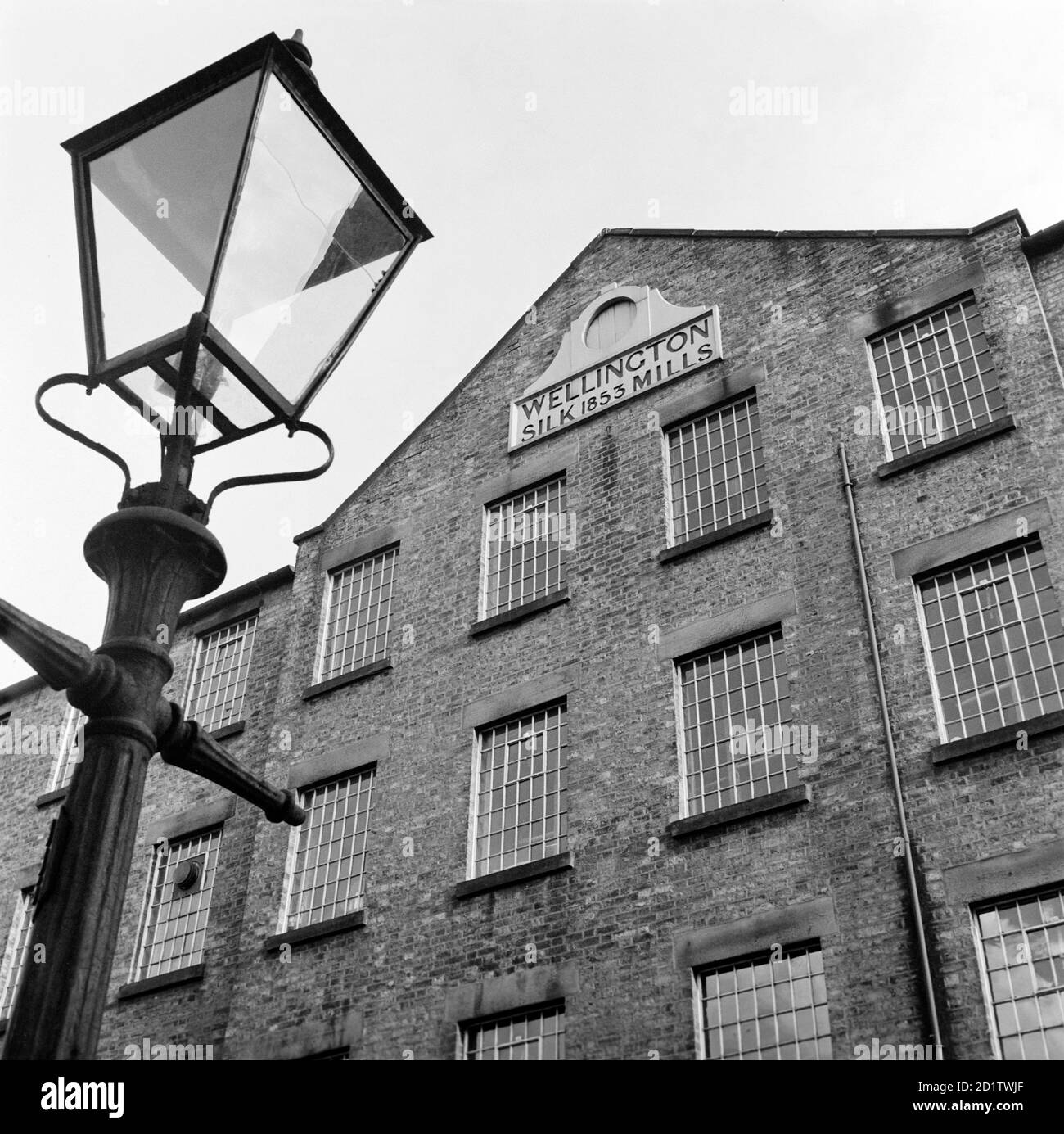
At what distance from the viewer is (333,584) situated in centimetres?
1917

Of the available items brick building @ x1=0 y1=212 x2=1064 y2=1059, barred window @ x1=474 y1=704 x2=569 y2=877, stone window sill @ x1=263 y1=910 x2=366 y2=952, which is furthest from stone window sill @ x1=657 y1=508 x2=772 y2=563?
stone window sill @ x1=263 y1=910 x2=366 y2=952

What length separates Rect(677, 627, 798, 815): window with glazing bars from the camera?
43.5ft

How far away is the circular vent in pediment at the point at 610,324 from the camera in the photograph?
59.6 feet

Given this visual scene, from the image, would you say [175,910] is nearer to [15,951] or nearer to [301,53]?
[15,951]

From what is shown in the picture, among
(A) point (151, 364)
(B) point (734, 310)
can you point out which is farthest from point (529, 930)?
(A) point (151, 364)

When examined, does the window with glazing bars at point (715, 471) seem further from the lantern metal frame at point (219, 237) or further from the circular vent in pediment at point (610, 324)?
the lantern metal frame at point (219, 237)

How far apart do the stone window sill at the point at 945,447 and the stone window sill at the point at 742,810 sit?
12.3 feet

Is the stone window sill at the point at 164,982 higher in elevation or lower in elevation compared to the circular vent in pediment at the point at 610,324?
lower

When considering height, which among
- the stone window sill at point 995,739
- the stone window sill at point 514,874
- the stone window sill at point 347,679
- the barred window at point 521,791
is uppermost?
the stone window sill at point 347,679

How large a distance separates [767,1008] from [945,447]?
20.1ft

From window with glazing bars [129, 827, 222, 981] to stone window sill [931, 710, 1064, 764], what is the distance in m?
9.75

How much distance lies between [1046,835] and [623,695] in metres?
4.91

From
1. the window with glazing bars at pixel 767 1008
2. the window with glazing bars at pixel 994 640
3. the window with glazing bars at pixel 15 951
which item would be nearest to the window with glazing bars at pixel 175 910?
the window with glazing bars at pixel 15 951

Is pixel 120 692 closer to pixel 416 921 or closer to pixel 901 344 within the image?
pixel 416 921
